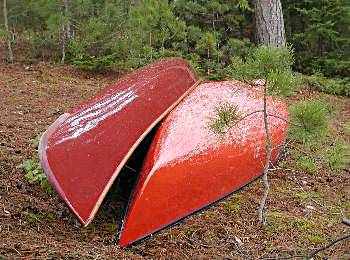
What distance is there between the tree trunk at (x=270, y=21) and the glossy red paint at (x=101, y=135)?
12.5 feet

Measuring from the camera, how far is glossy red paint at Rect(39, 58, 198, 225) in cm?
343

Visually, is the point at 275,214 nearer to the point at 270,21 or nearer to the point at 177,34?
the point at 177,34

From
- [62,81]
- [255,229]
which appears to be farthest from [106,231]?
[62,81]

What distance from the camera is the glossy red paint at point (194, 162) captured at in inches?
132

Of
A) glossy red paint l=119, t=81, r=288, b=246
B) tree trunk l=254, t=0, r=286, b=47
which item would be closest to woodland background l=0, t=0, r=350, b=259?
glossy red paint l=119, t=81, r=288, b=246

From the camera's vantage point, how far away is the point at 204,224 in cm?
354

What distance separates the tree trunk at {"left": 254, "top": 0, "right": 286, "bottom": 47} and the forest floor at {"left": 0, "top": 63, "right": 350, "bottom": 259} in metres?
3.64

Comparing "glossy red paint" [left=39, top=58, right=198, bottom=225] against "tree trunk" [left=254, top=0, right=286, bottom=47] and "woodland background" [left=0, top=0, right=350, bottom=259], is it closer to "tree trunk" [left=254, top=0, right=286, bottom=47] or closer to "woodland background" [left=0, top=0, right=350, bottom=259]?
"woodland background" [left=0, top=0, right=350, bottom=259]

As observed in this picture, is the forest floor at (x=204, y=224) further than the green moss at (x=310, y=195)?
No

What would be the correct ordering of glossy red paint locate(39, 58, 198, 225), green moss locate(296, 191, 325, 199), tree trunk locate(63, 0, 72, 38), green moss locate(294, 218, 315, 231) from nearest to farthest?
1. glossy red paint locate(39, 58, 198, 225)
2. green moss locate(294, 218, 315, 231)
3. green moss locate(296, 191, 325, 199)
4. tree trunk locate(63, 0, 72, 38)

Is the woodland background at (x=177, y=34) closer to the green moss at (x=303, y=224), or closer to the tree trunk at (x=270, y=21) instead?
the tree trunk at (x=270, y=21)

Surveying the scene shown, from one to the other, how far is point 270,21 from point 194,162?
5.23 metres

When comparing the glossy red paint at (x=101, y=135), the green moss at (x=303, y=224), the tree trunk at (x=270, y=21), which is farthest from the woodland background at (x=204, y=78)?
the tree trunk at (x=270, y=21)

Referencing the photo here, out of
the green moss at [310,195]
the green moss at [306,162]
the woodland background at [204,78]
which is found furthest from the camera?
the green moss at [306,162]
